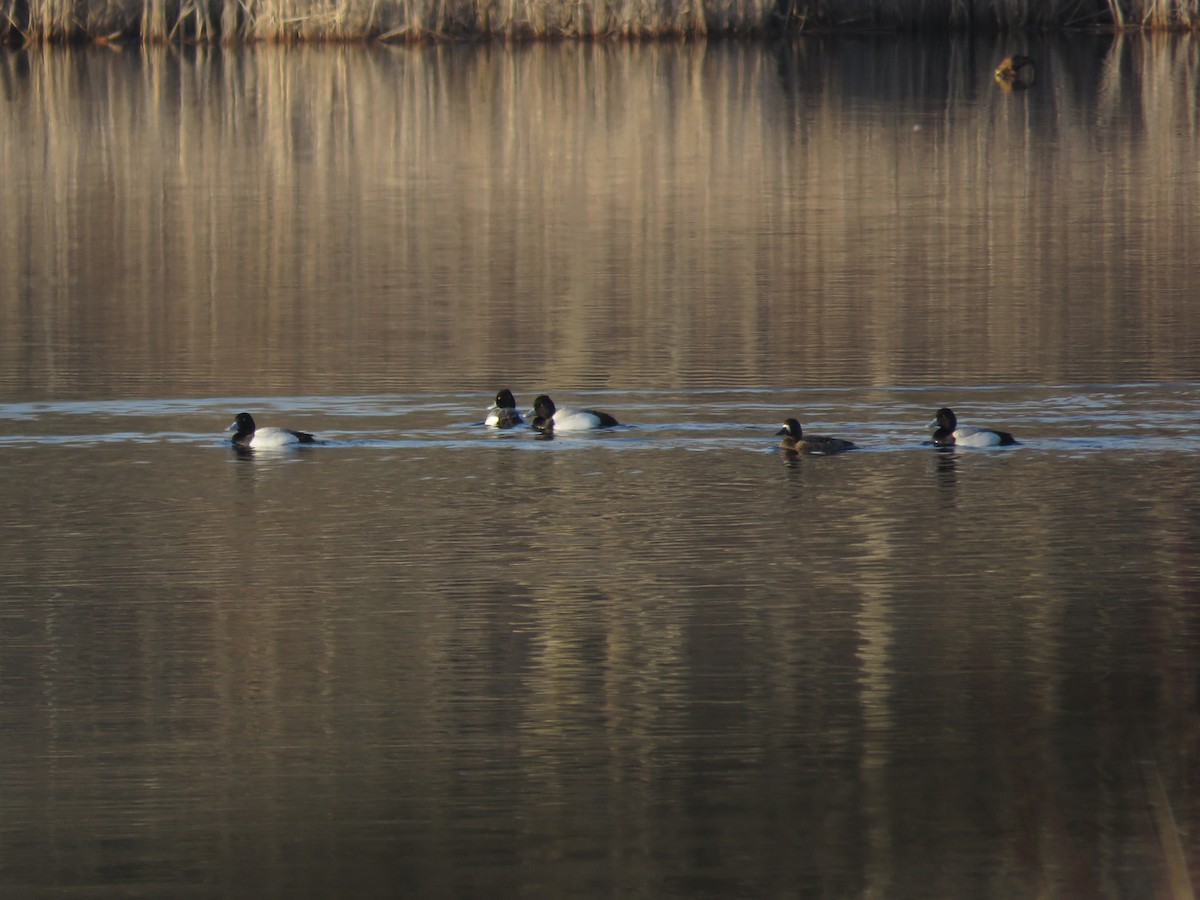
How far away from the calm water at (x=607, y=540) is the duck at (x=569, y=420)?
0.22 metres

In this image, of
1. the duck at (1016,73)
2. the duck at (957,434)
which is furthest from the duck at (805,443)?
the duck at (1016,73)

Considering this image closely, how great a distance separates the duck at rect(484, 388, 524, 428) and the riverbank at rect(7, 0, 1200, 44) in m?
29.7

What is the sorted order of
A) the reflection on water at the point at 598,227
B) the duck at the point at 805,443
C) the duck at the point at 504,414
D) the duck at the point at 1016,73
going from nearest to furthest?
the duck at the point at 805,443, the duck at the point at 504,414, the reflection on water at the point at 598,227, the duck at the point at 1016,73

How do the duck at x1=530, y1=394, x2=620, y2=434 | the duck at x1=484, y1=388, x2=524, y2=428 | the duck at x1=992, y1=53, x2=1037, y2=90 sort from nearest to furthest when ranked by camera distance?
the duck at x1=530, y1=394, x2=620, y2=434, the duck at x1=484, y1=388, x2=524, y2=428, the duck at x1=992, y1=53, x2=1037, y2=90

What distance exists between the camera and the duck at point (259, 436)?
13.1 meters

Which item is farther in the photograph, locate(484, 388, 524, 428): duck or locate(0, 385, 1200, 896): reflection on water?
locate(484, 388, 524, 428): duck

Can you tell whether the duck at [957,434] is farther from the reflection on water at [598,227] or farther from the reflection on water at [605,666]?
the reflection on water at [598,227]

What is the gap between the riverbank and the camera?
1687 inches

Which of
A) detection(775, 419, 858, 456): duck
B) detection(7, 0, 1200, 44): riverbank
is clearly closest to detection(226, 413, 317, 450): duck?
detection(775, 419, 858, 456): duck

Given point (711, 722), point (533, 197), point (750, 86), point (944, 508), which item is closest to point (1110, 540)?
point (944, 508)

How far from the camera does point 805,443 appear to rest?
12766mm

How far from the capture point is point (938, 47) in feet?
143

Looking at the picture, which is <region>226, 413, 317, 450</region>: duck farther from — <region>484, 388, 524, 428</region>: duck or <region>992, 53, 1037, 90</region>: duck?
<region>992, 53, 1037, 90</region>: duck

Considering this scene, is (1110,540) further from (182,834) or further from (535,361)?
(535,361)
